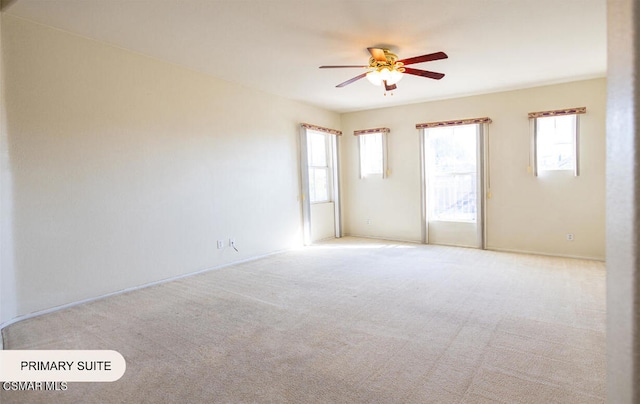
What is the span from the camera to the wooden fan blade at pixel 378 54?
3264 mm

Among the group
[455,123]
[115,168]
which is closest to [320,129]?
[455,123]

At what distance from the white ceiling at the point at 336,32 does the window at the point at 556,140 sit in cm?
58

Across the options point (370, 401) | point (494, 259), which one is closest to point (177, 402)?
point (370, 401)

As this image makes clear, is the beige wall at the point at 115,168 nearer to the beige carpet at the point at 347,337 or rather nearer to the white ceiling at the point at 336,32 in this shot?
the white ceiling at the point at 336,32

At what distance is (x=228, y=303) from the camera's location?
3328mm

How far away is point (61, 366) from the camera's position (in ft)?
7.38

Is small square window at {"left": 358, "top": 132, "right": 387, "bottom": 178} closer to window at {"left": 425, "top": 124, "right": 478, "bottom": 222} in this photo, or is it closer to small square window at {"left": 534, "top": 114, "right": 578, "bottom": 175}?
window at {"left": 425, "top": 124, "right": 478, "bottom": 222}

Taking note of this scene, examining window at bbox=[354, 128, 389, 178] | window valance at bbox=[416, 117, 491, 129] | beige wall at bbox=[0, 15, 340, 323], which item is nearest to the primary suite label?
beige wall at bbox=[0, 15, 340, 323]

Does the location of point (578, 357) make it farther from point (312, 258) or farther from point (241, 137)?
point (241, 137)

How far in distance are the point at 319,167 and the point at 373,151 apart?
3.76 feet

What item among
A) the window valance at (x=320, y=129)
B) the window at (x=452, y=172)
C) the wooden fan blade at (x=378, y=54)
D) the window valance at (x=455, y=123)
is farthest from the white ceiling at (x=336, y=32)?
the window valance at (x=320, y=129)

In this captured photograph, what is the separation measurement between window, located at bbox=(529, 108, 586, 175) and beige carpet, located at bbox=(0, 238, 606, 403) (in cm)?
163

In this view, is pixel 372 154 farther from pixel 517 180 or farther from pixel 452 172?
pixel 517 180

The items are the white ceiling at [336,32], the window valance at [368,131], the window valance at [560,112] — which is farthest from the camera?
the window valance at [368,131]
